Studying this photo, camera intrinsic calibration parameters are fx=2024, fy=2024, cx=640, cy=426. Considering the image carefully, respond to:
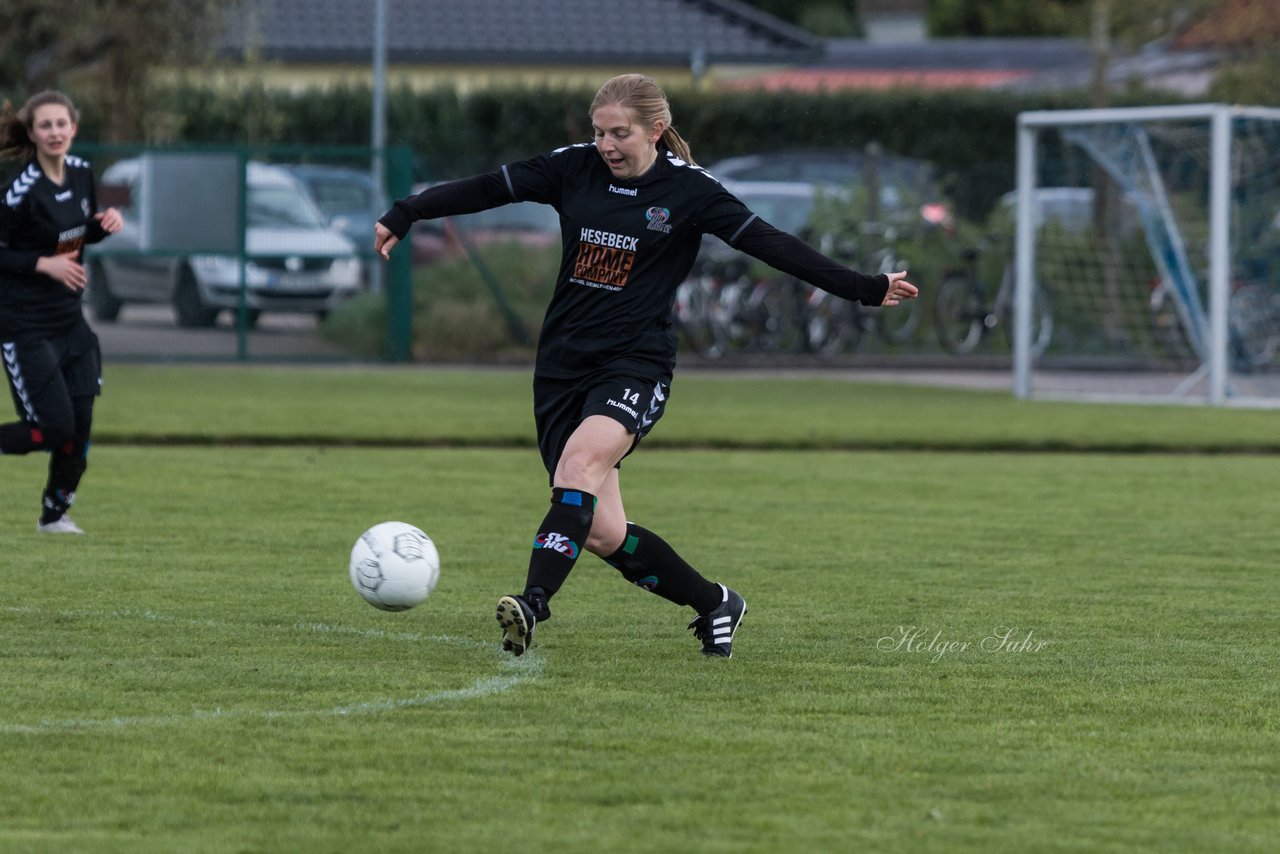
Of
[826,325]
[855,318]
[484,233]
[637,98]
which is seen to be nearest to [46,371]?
[637,98]

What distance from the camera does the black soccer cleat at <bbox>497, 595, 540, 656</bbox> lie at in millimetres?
6000

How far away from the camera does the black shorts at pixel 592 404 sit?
6434 mm

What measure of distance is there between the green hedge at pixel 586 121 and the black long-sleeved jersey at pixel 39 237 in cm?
2181

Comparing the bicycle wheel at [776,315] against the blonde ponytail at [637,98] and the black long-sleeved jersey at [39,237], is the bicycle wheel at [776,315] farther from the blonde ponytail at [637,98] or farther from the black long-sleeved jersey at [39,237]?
the blonde ponytail at [637,98]

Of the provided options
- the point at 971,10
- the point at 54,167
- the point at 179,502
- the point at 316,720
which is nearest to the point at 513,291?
the point at 179,502

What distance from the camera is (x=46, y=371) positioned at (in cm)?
910

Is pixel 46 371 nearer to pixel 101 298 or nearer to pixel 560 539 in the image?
pixel 560 539

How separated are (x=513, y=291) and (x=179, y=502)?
13361 millimetres

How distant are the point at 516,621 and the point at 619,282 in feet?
3.98

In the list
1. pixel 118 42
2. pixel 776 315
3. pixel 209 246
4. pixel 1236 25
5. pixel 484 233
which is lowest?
pixel 776 315

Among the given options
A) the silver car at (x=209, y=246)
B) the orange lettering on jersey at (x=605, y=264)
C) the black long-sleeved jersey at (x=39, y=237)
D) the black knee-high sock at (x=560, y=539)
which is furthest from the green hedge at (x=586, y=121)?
the black knee-high sock at (x=560, y=539)

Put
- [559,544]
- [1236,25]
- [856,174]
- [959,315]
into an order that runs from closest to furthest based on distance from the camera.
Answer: [559,544]
[959,315]
[1236,25]
[856,174]

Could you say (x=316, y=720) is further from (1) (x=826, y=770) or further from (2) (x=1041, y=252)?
(2) (x=1041, y=252)

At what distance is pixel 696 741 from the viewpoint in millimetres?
5301
